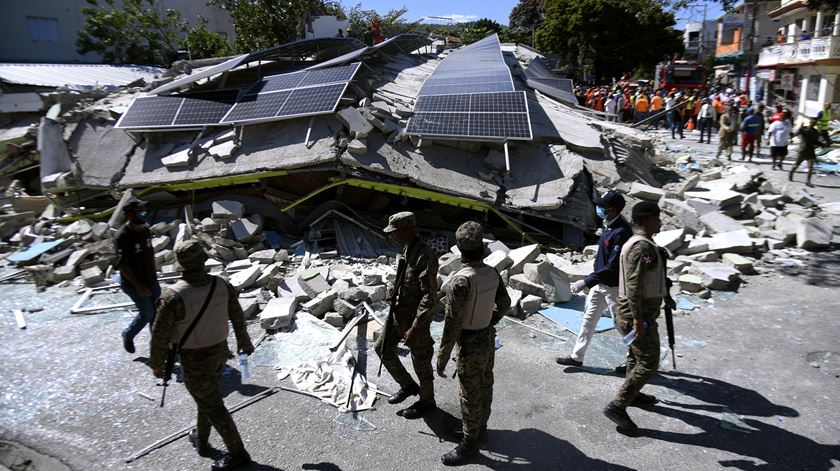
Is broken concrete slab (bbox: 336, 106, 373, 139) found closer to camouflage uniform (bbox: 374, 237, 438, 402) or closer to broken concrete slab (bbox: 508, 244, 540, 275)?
broken concrete slab (bbox: 508, 244, 540, 275)

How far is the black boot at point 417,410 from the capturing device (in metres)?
4.52

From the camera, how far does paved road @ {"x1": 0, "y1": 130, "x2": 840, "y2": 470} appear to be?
13.2ft

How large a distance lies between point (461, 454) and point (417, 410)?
716 millimetres

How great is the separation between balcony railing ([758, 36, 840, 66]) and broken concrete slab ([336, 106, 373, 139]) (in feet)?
82.8

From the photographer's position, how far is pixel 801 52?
25953 mm

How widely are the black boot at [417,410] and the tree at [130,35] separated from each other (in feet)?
73.7

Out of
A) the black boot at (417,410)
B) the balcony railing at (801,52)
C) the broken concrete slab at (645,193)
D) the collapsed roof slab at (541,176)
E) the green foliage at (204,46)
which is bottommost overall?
the black boot at (417,410)

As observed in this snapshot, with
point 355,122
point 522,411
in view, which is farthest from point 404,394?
point 355,122

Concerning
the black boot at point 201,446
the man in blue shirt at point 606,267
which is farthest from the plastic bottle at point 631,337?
the black boot at point 201,446

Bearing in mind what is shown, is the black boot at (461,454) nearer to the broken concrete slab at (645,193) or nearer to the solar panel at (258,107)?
the broken concrete slab at (645,193)

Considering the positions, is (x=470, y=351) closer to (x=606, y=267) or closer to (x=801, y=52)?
(x=606, y=267)

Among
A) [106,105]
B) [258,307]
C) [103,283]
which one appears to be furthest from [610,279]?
[106,105]

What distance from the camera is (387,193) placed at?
9.03 metres

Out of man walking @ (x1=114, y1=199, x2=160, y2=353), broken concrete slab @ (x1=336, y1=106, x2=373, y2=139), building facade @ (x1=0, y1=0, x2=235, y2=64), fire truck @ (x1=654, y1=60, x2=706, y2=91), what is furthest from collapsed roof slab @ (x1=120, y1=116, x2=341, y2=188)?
fire truck @ (x1=654, y1=60, x2=706, y2=91)
